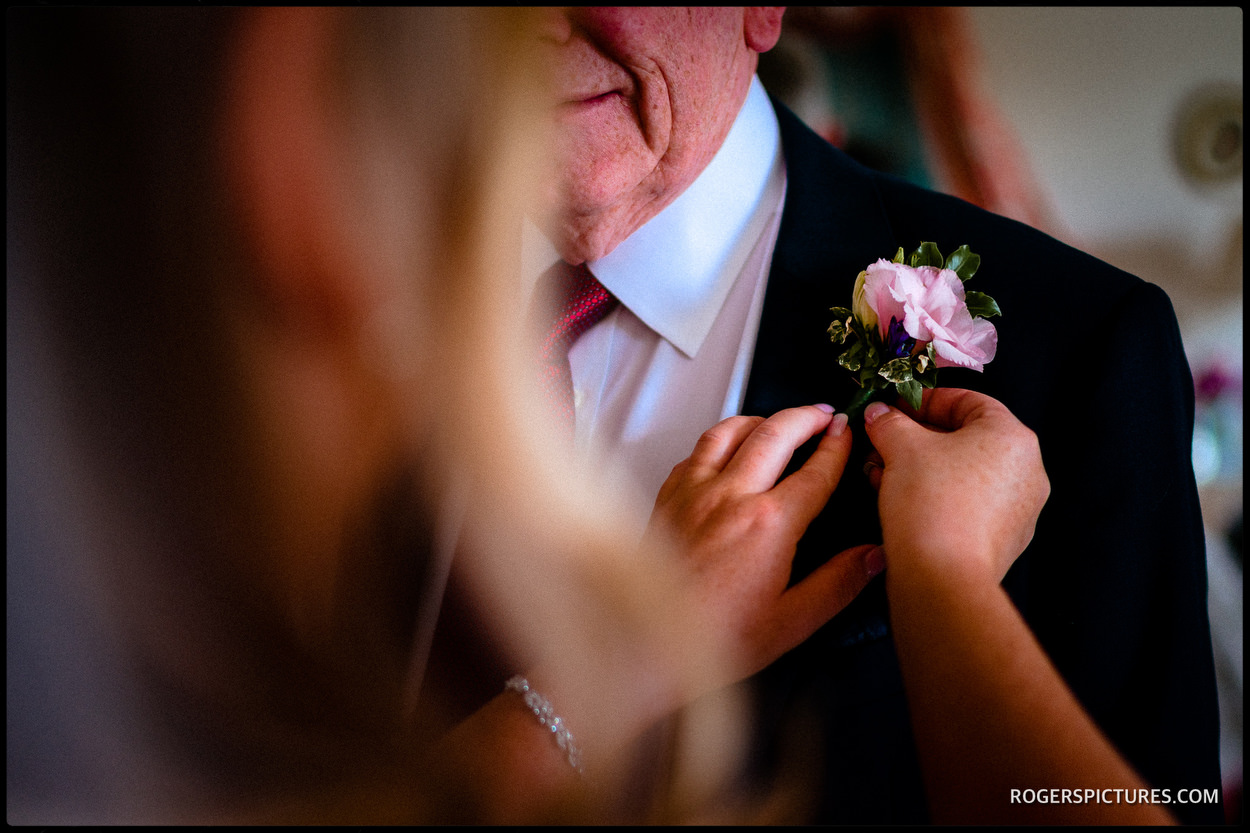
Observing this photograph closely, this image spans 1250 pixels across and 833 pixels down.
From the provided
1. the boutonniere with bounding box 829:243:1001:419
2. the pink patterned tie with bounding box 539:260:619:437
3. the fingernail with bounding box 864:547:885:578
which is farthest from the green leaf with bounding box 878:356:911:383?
the pink patterned tie with bounding box 539:260:619:437

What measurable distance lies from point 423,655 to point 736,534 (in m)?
0.30

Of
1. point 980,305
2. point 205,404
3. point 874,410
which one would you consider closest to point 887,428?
point 874,410

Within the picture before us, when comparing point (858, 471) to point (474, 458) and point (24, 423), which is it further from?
point (24, 423)

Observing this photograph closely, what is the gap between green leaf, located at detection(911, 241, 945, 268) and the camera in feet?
1.99

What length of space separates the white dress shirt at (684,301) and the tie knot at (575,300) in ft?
0.03

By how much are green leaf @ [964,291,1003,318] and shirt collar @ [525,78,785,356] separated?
246 mm

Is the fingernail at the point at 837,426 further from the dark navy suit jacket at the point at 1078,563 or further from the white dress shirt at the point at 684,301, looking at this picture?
the white dress shirt at the point at 684,301

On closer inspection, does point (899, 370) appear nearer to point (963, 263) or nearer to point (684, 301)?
point (963, 263)

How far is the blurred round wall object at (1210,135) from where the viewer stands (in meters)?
0.62

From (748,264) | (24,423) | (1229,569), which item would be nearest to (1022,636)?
(1229,569)

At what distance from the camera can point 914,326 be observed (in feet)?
1.83

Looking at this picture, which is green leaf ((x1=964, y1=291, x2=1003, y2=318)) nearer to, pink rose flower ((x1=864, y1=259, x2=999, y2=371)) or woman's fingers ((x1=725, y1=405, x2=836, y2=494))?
pink rose flower ((x1=864, y1=259, x2=999, y2=371))

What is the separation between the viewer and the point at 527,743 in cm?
57

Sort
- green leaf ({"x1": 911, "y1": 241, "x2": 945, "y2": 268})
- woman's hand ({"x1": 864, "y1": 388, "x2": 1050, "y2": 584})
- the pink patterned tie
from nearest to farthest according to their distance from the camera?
woman's hand ({"x1": 864, "y1": 388, "x2": 1050, "y2": 584}), green leaf ({"x1": 911, "y1": 241, "x2": 945, "y2": 268}), the pink patterned tie
